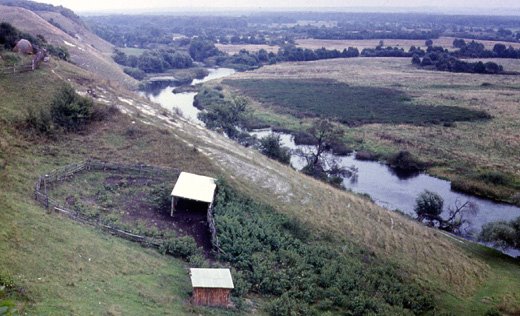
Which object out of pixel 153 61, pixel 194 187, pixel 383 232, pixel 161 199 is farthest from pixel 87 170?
pixel 153 61

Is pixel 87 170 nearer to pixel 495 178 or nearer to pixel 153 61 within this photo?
pixel 495 178

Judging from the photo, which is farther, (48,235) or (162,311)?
(48,235)

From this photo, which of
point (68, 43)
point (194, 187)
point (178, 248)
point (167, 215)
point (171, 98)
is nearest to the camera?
point (178, 248)

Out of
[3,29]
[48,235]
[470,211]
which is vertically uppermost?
[3,29]

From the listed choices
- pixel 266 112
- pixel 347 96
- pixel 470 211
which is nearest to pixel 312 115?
pixel 266 112

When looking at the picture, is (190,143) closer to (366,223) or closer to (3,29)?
(366,223)
